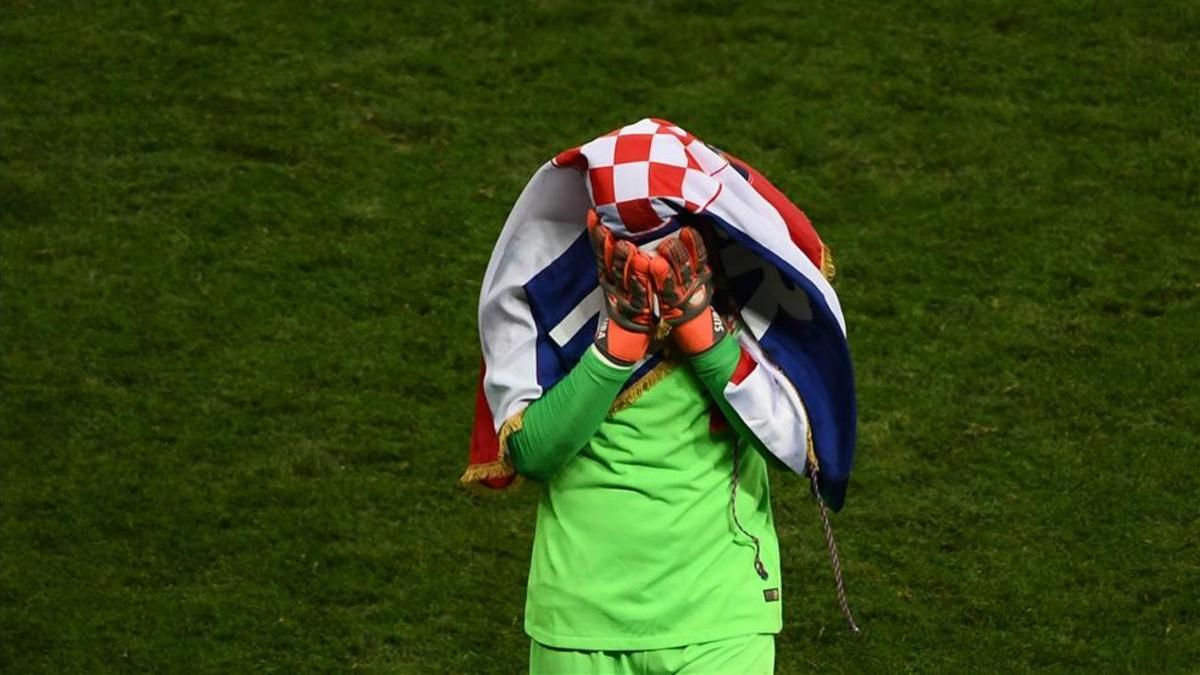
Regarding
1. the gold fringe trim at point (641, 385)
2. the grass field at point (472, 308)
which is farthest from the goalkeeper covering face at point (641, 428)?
the grass field at point (472, 308)

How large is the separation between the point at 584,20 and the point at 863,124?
4.52 ft

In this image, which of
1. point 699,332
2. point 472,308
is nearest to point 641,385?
point 699,332

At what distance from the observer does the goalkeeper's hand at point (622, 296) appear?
418 centimetres

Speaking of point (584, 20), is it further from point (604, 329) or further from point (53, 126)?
point (604, 329)

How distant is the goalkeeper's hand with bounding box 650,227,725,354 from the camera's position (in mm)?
4188

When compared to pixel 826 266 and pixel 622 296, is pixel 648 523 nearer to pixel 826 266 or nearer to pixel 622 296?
pixel 622 296

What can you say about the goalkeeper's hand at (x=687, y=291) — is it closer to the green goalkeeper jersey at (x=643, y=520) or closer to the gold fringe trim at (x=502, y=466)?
the green goalkeeper jersey at (x=643, y=520)

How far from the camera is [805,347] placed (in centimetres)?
448

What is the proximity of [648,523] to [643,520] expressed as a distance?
0.04ft

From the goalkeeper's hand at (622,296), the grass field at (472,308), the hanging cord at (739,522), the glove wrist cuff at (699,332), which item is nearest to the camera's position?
the goalkeeper's hand at (622,296)

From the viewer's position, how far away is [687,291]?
422cm

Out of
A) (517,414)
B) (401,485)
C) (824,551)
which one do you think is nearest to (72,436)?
(401,485)

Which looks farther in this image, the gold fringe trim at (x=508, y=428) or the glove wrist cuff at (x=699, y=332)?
the gold fringe trim at (x=508, y=428)

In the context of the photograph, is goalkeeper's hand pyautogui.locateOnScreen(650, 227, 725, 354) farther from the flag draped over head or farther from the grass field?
the grass field
